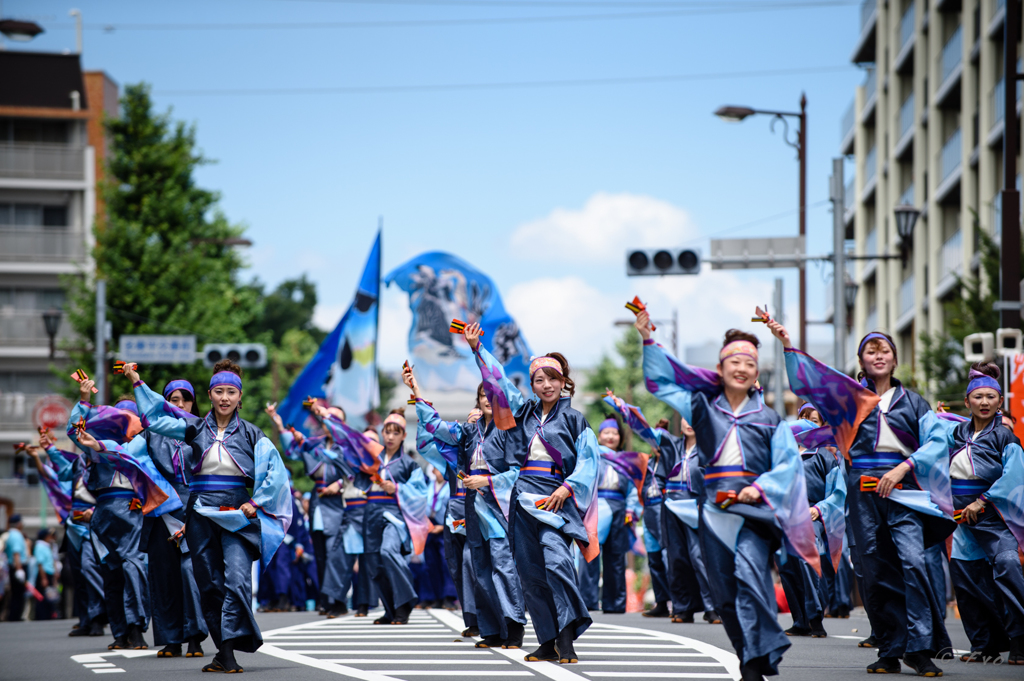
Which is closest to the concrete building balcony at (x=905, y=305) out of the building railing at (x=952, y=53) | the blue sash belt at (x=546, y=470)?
the building railing at (x=952, y=53)

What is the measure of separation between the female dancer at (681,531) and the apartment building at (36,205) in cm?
3581

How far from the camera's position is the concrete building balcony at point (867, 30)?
46.1 metres

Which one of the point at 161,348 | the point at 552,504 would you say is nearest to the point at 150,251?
the point at 161,348

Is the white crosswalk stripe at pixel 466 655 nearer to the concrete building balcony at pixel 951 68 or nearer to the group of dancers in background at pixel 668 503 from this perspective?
the group of dancers in background at pixel 668 503

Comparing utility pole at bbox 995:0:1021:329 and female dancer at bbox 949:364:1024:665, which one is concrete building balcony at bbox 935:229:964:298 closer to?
utility pole at bbox 995:0:1021:329

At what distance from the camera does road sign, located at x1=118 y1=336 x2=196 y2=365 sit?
28875 mm

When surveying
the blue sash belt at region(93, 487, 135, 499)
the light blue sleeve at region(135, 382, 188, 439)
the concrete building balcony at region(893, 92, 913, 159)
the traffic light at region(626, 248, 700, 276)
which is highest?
the concrete building balcony at region(893, 92, 913, 159)

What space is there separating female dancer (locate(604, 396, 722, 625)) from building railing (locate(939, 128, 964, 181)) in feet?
70.4

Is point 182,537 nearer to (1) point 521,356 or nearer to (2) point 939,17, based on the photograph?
(1) point 521,356

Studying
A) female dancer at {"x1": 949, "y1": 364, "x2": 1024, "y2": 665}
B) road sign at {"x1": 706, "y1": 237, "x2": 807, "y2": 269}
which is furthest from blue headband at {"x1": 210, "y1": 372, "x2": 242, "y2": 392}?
road sign at {"x1": 706, "y1": 237, "x2": 807, "y2": 269}

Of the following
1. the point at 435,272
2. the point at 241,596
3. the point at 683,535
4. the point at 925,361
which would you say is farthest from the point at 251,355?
the point at 241,596

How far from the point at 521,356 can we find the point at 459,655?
1534 centimetres

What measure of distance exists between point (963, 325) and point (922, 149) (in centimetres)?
1830

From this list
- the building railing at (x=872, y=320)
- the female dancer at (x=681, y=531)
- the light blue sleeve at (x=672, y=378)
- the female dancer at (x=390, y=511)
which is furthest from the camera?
the building railing at (x=872, y=320)
